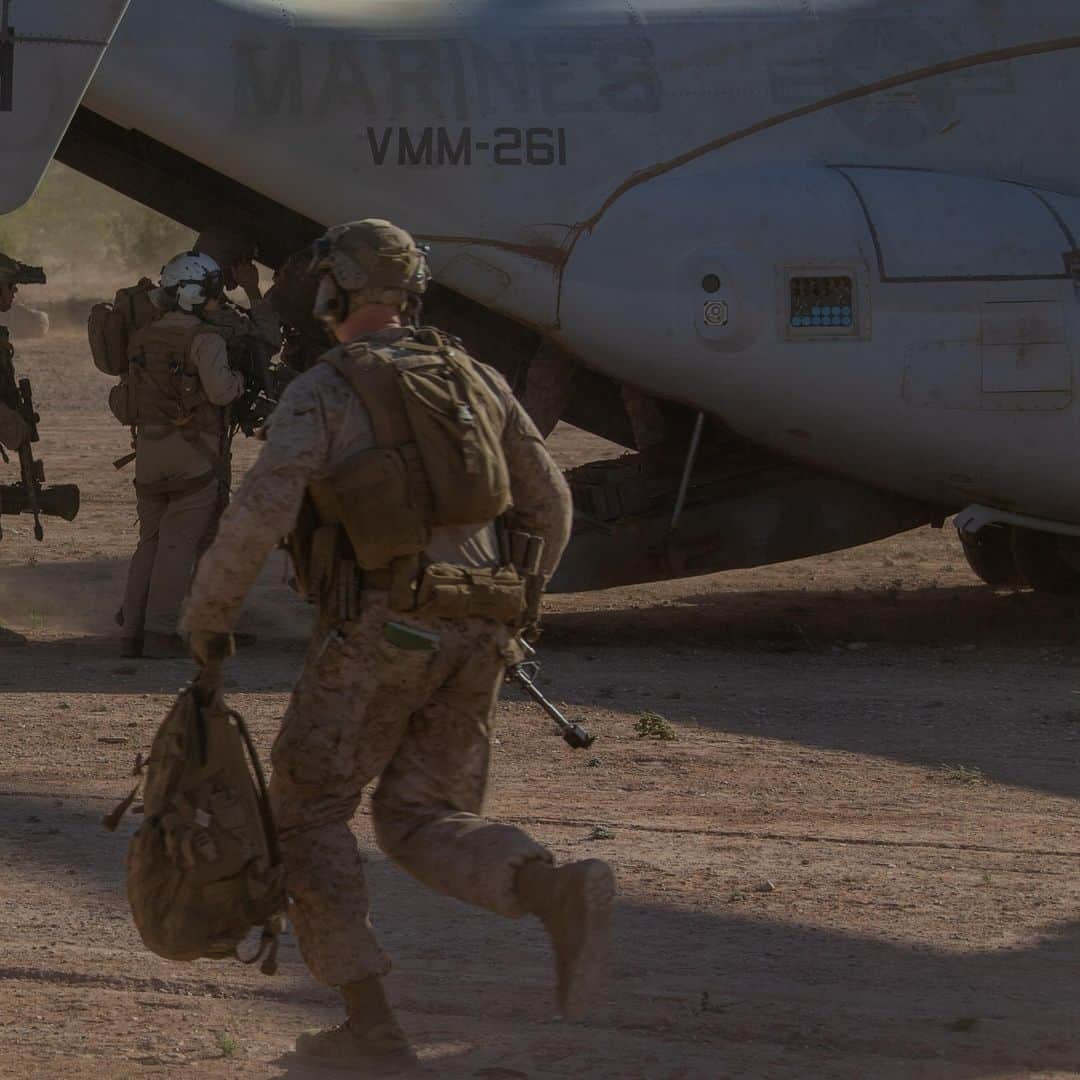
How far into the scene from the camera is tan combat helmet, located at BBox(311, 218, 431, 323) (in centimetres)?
469

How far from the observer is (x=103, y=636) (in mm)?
10969

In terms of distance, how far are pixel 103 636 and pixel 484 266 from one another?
2.96 meters

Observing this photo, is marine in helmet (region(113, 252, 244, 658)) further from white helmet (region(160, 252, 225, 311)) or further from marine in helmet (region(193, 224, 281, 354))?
marine in helmet (region(193, 224, 281, 354))

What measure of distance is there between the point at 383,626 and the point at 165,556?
558 centimetres

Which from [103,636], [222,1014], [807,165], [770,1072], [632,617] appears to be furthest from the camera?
[632,617]

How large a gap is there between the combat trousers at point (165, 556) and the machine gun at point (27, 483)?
759 mm

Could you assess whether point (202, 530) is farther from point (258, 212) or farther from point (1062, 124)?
point (1062, 124)

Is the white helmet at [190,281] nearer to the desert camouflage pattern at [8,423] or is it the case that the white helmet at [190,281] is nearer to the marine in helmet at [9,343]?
the marine in helmet at [9,343]

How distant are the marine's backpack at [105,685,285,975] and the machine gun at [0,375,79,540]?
6091 mm

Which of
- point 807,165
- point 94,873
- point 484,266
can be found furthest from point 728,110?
point 94,873

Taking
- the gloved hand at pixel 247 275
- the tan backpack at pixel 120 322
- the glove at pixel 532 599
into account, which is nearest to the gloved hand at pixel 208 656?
the glove at pixel 532 599

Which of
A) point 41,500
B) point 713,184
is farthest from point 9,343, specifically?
point 713,184

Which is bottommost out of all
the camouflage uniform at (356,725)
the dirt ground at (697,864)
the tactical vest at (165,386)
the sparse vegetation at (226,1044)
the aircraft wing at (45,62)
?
the sparse vegetation at (226,1044)

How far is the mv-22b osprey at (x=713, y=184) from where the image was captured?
968 centimetres
